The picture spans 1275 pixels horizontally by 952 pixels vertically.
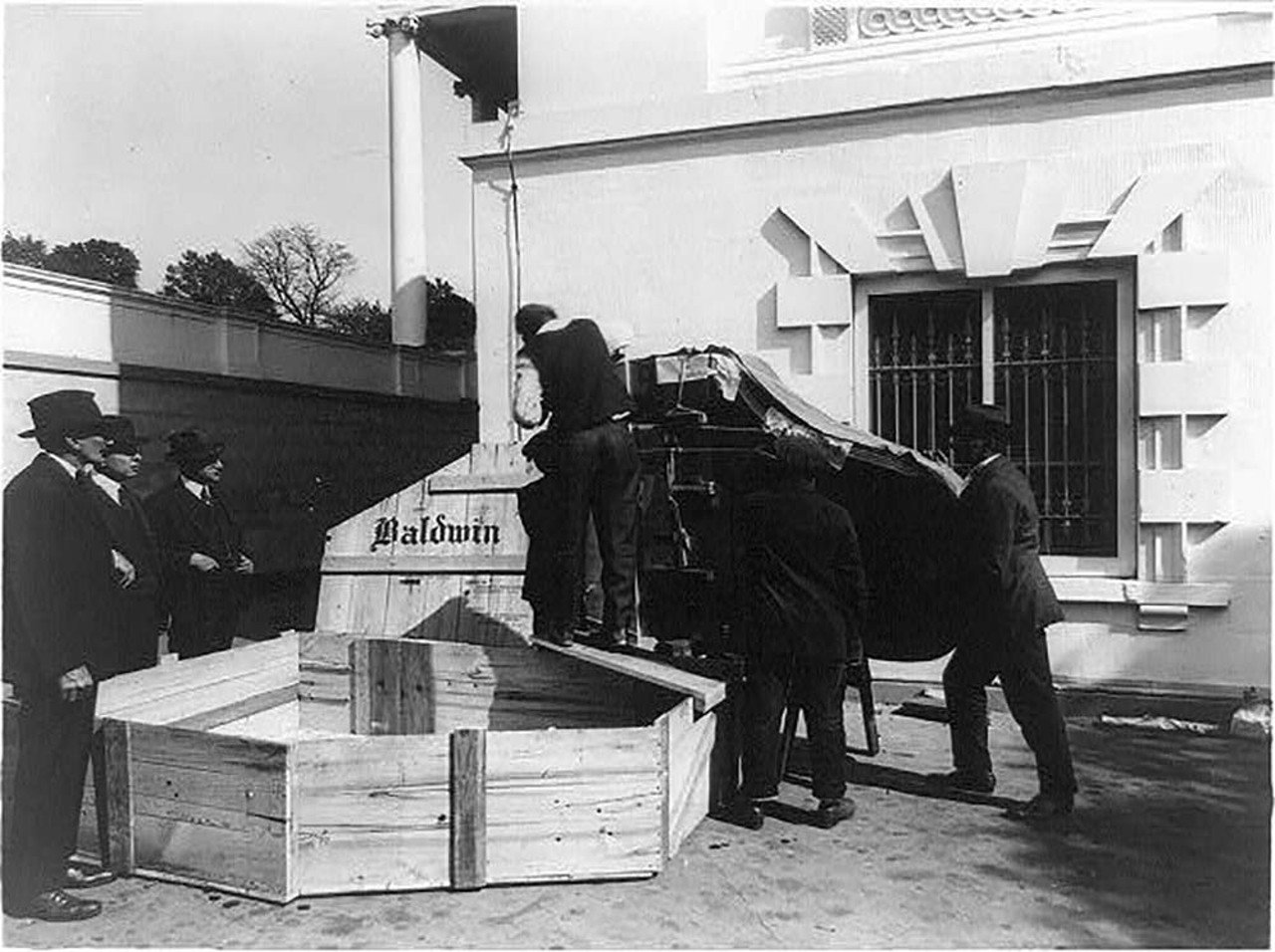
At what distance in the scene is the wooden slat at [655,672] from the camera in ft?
15.8

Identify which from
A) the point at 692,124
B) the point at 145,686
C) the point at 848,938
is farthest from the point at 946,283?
the point at 145,686

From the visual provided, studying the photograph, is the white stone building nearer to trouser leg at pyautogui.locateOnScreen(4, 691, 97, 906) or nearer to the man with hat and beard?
the man with hat and beard

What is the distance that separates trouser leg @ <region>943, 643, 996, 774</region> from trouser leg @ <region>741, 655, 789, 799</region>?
984mm

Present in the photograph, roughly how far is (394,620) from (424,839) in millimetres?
3201

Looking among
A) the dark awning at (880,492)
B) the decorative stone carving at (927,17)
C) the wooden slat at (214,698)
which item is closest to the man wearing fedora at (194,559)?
the wooden slat at (214,698)

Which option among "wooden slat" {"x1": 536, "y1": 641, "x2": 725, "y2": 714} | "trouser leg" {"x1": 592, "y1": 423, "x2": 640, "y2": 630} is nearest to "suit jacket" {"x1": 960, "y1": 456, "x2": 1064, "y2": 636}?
"wooden slat" {"x1": 536, "y1": 641, "x2": 725, "y2": 714}

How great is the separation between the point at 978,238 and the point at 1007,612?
302cm

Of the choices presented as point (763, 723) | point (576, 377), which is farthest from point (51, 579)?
point (763, 723)

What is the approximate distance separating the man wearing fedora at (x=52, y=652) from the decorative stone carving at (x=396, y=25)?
6.88 m

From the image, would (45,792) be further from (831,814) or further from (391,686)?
(831,814)

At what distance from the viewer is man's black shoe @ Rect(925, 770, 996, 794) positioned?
214 inches

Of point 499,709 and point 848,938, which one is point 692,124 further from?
point 848,938

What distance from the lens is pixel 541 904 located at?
406 cm

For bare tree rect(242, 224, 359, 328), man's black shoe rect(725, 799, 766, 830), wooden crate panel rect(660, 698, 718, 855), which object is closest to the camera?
wooden crate panel rect(660, 698, 718, 855)
